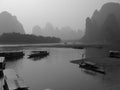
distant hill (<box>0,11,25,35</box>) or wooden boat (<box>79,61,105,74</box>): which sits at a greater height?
distant hill (<box>0,11,25,35</box>)

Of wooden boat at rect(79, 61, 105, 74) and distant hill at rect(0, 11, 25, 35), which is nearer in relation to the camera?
wooden boat at rect(79, 61, 105, 74)

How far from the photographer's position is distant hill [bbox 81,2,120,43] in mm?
115812

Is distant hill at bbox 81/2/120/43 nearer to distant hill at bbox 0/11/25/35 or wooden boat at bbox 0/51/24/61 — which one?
distant hill at bbox 0/11/25/35

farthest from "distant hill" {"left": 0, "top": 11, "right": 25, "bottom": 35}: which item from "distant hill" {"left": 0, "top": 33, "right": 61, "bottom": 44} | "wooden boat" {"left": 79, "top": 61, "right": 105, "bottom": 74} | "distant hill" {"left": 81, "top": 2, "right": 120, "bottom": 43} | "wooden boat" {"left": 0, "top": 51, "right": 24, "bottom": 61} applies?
"wooden boat" {"left": 79, "top": 61, "right": 105, "bottom": 74}

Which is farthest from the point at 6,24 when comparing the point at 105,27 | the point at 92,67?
the point at 92,67

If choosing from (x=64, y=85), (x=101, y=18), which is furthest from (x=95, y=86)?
(x=101, y=18)

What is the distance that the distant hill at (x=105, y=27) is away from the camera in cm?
11581

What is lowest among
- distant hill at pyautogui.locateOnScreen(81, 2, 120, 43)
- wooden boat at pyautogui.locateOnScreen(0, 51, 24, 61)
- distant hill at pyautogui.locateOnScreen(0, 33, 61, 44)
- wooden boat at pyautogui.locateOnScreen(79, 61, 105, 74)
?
wooden boat at pyautogui.locateOnScreen(79, 61, 105, 74)

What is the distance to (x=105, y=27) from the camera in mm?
120062

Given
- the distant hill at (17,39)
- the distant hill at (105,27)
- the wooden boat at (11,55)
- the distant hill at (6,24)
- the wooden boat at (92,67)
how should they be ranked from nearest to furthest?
1. the wooden boat at (92,67)
2. the wooden boat at (11,55)
3. the distant hill at (17,39)
4. the distant hill at (105,27)
5. the distant hill at (6,24)

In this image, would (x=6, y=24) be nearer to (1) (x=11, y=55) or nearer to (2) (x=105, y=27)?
(2) (x=105, y=27)

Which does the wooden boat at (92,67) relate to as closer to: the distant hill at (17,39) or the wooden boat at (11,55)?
the wooden boat at (11,55)

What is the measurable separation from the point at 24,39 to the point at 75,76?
284 ft

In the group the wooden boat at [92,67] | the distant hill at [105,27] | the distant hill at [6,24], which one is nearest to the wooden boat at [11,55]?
the wooden boat at [92,67]
